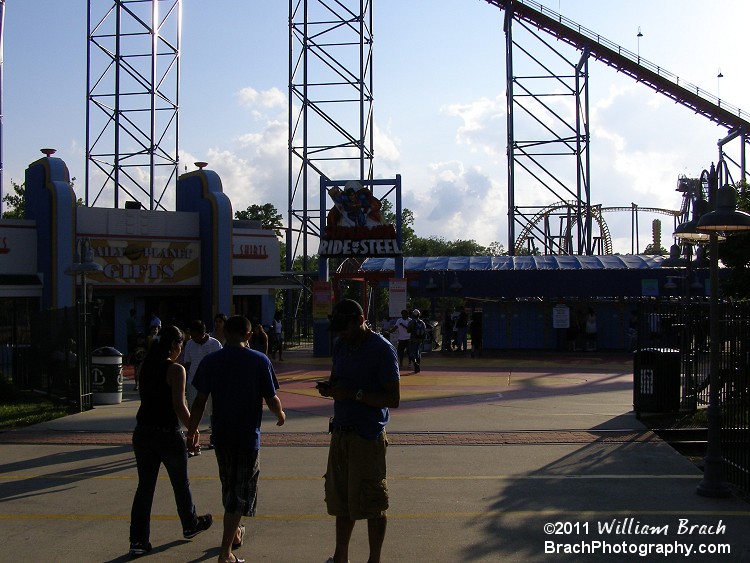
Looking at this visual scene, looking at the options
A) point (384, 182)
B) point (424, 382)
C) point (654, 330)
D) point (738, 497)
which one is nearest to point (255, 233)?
point (384, 182)

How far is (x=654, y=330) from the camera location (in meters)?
15.3

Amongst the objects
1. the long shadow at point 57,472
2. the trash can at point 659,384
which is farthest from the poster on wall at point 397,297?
the long shadow at point 57,472

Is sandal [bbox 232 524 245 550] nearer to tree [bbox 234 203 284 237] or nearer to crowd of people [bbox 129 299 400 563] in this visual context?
crowd of people [bbox 129 299 400 563]

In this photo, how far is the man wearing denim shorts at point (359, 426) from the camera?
5816 mm

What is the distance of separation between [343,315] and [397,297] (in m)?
21.1

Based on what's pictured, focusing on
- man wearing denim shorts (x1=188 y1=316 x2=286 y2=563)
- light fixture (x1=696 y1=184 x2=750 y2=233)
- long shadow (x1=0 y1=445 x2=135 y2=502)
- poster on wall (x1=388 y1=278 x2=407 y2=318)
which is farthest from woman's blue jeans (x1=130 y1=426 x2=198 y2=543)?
poster on wall (x1=388 y1=278 x2=407 y2=318)

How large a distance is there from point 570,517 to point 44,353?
524 inches

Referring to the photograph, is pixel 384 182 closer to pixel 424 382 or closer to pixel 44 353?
pixel 424 382

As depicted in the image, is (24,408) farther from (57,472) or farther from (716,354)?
(716,354)

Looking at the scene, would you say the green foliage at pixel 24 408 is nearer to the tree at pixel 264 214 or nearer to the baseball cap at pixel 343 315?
the baseball cap at pixel 343 315

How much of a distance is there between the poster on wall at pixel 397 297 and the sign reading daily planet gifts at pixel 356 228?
0.95m

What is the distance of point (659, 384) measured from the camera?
45.8 ft

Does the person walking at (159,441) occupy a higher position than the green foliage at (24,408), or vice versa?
the person walking at (159,441)

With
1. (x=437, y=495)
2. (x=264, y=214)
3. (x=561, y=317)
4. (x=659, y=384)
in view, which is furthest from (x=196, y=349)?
(x=264, y=214)
